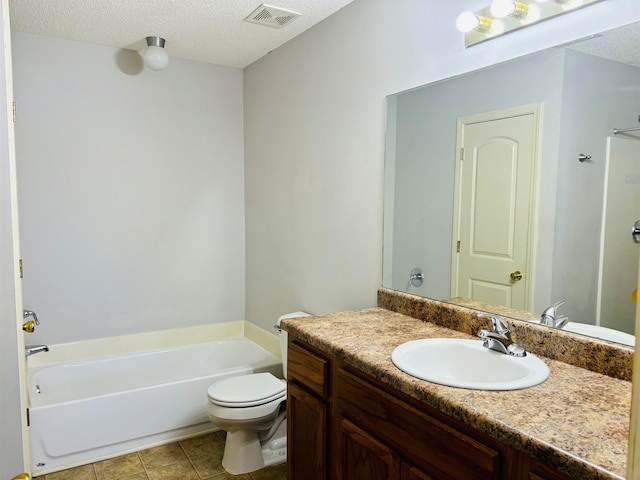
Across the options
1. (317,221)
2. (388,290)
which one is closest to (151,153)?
(317,221)

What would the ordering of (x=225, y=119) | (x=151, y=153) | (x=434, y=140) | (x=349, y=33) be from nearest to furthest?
(x=434, y=140) < (x=349, y=33) < (x=151, y=153) < (x=225, y=119)

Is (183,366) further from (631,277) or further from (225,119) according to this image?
(631,277)

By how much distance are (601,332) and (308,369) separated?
98 cm

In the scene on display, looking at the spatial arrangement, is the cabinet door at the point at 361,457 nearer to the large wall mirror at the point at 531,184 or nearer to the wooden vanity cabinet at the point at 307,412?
the wooden vanity cabinet at the point at 307,412

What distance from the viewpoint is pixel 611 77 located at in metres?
1.35

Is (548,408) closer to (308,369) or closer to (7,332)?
(308,369)

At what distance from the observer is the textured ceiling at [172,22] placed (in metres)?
2.38

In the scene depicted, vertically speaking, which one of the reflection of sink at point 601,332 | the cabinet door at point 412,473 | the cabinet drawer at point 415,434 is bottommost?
the cabinet door at point 412,473

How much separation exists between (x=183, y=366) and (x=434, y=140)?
2373 millimetres

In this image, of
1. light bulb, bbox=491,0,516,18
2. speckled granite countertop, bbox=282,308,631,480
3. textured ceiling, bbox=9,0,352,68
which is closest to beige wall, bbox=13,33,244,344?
textured ceiling, bbox=9,0,352,68

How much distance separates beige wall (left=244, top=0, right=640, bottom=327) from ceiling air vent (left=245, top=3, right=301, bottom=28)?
19 cm

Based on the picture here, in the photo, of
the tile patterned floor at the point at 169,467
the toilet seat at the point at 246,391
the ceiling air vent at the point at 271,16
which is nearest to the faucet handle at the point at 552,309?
the toilet seat at the point at 246,391

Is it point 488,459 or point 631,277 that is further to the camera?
point 631,277

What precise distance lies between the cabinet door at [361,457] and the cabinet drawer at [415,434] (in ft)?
0.10
